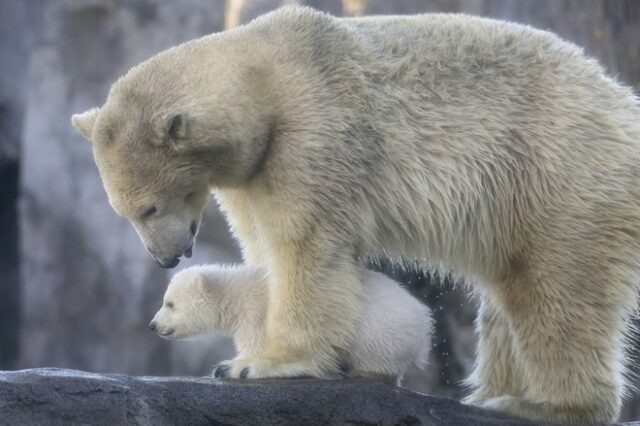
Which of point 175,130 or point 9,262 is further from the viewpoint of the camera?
point 9,262

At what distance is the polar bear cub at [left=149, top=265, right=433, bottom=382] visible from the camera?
502 centimetres

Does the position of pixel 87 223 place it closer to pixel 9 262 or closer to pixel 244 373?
pixel 9 262

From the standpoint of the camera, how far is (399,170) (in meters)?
5.20

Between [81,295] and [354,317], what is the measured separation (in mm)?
6930

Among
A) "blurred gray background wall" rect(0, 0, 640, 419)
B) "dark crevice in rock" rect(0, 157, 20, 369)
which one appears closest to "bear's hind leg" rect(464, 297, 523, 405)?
"blurred gray background wall" rect(0, 0, 640, 419)

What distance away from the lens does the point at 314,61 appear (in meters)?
5.10

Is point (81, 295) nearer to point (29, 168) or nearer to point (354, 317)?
point (29, 168)

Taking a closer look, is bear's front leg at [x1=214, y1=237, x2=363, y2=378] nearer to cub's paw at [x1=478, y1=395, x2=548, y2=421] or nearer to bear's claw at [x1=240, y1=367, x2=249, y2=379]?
bear's claw at [x1=240, y1=367, x2=249, y2=379]

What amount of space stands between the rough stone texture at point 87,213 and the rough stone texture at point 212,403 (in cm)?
642

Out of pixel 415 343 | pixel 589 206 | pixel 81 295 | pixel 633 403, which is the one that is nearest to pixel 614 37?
pixel 633 403

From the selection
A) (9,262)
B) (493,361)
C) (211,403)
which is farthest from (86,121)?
(9,262)

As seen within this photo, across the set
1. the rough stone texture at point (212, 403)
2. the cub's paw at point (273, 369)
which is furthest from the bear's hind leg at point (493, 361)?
the cub's paw at point (273, 369)

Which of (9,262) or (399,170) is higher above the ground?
(399,170)

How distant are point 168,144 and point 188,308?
109cm
